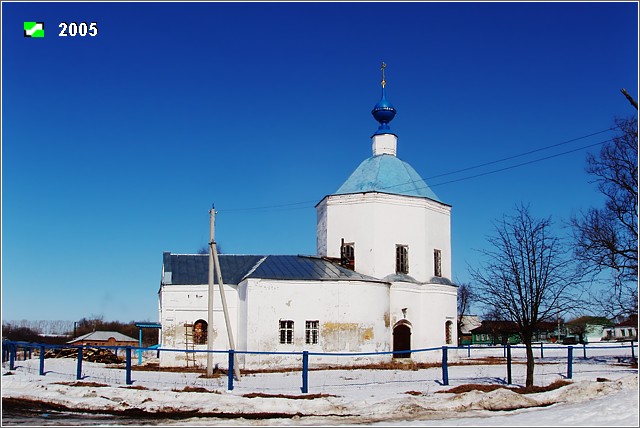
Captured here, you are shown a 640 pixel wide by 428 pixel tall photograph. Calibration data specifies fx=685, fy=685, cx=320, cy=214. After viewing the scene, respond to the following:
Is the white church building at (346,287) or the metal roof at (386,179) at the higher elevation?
the metal roof at (386,179)

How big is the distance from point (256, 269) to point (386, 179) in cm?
716

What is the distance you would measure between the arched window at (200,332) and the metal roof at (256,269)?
5.60 feet

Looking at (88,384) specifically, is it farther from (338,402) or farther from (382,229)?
(382,229)

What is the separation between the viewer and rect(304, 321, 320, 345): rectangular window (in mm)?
26750

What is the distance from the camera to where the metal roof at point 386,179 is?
3014cm

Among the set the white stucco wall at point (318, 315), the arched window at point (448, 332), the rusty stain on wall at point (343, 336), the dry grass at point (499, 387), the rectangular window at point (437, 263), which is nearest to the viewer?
the dry grass at point (499, 387)

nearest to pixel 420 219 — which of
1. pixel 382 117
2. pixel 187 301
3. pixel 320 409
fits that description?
pixel 382 117

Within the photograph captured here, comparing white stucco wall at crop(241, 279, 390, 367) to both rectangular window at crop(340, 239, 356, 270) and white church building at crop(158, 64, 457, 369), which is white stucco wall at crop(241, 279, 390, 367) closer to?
white church building at crop(158, 64, 457, 369)

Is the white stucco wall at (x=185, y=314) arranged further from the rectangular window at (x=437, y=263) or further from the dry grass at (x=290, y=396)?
the dry grass at (x=290, y=396)

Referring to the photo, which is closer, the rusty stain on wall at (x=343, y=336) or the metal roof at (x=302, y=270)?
the rusty stain on wall at (x=343, y=336)

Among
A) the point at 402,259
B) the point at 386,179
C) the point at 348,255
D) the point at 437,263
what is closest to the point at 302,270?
the point at 348,255

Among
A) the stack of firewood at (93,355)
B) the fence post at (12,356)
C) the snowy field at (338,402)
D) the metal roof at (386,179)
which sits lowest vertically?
the stack of firewood at (93,355)

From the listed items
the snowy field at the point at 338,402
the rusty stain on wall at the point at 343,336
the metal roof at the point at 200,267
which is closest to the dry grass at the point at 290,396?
the snowy field at the point at 338,402

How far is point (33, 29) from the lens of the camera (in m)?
14.6
